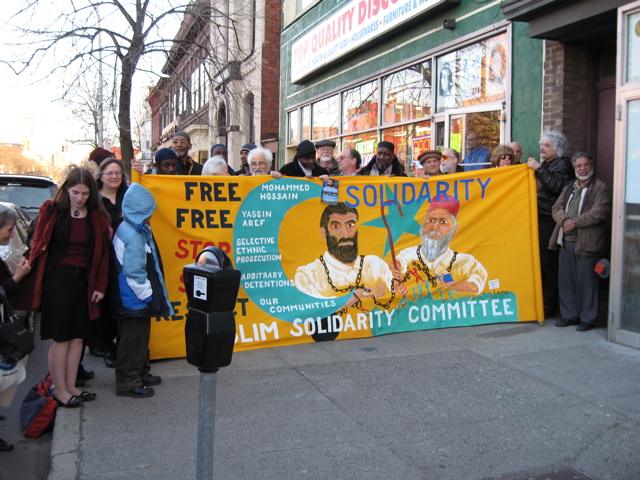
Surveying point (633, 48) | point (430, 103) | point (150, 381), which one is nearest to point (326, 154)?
point (430, 103)

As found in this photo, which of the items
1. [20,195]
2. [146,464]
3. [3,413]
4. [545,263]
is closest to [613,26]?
[545,263]

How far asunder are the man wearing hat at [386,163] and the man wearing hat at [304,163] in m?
0.96

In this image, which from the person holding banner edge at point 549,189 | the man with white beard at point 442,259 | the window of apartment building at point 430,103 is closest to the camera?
the man with white beard at point 442,259

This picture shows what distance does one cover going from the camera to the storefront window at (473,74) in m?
8.31

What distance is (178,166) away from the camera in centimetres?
670

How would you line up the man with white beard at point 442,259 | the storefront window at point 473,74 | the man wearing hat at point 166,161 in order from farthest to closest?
the storefront window at point 473,74, the man with white beard at point 442,259, the man wearing hat at point 166,161

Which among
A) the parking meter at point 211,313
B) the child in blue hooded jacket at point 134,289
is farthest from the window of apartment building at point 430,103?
the parking meter at point 211,313

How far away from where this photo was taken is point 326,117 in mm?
13867

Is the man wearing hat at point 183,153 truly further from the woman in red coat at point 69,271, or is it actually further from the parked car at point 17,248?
the woman in red coat at point 69,271

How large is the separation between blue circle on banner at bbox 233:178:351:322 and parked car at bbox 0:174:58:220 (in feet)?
17.6

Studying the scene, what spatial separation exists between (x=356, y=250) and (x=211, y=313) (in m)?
3.83

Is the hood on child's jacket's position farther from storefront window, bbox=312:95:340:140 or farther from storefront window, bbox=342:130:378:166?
storefront window, bbox=312:95:340:140

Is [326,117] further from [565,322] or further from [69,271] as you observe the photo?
[69,271]

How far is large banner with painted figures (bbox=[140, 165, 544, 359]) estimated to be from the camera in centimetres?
555
